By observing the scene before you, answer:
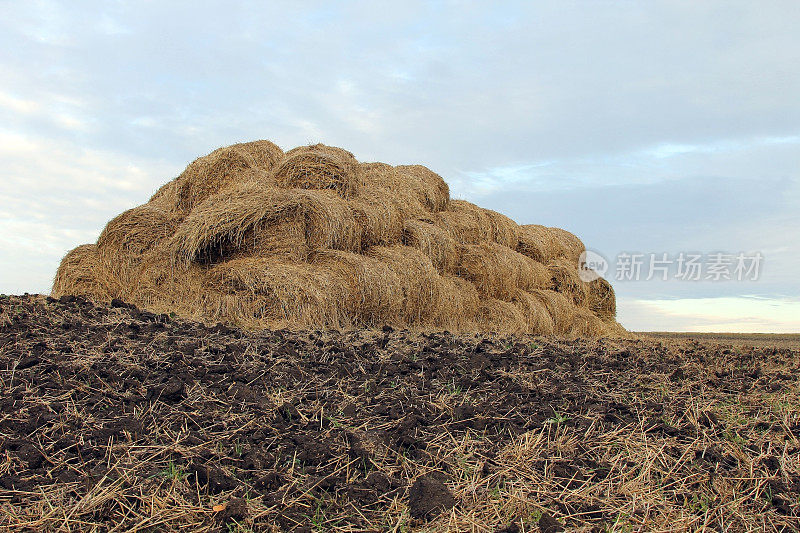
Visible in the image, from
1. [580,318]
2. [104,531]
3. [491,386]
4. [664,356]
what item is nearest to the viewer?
[104,531]

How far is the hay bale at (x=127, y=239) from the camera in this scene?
9091 mm

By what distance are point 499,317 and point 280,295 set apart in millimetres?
3894

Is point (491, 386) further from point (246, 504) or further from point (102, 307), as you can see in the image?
point (102, 307)

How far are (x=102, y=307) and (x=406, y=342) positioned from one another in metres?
3.36

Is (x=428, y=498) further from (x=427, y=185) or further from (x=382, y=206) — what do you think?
(x=427, y=185)

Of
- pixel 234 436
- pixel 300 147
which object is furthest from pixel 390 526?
pixel 300 147

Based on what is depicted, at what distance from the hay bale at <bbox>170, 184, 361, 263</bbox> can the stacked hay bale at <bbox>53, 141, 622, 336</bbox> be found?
2 centimetres

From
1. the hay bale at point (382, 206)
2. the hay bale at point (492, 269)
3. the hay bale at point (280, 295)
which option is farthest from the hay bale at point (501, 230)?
the hay bale at point (280, 295)

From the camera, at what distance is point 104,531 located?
2.58 meters

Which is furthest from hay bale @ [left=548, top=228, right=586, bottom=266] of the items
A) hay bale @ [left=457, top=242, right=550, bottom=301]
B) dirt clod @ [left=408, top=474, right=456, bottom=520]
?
dirt clod @ [left=408, top=474, right=456, bottom=520]

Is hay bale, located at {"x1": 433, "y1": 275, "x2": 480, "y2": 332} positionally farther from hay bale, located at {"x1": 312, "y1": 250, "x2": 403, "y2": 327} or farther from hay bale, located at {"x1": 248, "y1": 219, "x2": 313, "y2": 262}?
hay bale, located at {"x1": 248, "y1": 219, "x2": 313, "y2": 262}

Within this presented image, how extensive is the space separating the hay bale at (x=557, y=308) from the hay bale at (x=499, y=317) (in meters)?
1.01

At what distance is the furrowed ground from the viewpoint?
2.71m

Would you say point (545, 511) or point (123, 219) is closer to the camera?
point (545, 511)
